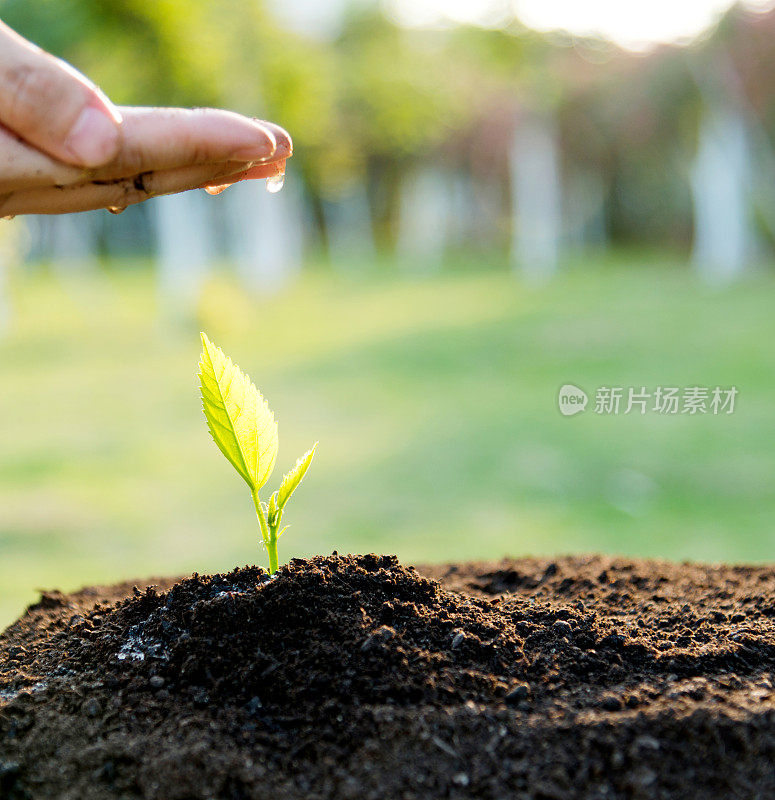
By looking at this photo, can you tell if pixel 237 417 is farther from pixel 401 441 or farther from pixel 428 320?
pixel 428 320

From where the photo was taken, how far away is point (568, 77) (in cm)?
1812

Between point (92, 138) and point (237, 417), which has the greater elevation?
point (92, 138)

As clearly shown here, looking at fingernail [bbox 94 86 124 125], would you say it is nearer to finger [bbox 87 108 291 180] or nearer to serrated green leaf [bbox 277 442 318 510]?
finger [bbox 87 108 291 180]

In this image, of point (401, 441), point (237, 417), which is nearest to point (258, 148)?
point (237, 417)

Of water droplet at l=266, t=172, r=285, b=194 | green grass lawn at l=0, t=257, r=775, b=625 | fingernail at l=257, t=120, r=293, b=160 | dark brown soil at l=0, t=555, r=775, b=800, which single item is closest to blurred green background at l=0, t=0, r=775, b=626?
green grass lawn at l=0, t=257, r=775, b=625

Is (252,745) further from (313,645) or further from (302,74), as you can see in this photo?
(302,74)

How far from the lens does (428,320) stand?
11938 mm

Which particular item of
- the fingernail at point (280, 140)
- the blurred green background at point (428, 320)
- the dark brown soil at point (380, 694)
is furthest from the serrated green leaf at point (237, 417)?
the blurred green background at point (428, 320)

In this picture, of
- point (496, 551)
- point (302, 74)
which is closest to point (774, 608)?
point (496, 551)

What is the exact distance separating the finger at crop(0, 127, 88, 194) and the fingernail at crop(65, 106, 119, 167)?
4cm

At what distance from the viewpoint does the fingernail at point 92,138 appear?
911 millimetres

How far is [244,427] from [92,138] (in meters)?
0.47

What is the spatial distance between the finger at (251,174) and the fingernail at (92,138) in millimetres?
196

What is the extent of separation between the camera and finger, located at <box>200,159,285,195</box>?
113cm
